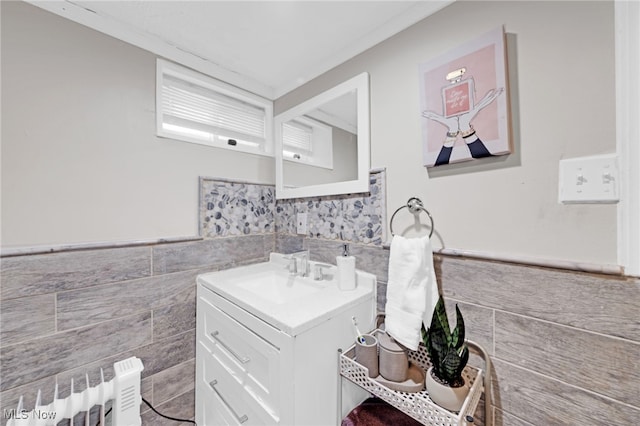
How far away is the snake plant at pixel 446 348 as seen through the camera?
0.73 meters

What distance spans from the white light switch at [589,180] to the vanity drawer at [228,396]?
45.3 inches

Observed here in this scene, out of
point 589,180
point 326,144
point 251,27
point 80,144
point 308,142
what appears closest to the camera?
point 589,180

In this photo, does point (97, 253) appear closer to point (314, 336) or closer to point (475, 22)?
point (314, 336)

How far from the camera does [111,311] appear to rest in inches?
42.2

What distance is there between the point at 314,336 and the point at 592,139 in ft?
3.35

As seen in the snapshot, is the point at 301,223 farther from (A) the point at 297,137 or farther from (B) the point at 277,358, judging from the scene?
(B) the point at 277,358

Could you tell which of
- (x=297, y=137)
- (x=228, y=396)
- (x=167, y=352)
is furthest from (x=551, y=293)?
(x=167, y=352)

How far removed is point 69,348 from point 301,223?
3.84 feet

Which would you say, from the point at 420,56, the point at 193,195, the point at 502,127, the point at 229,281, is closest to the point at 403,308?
the point at 502,127

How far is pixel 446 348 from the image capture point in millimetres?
763

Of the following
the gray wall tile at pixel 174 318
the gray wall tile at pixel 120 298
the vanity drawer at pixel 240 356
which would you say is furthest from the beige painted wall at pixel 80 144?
the vanity drawer at pixel 240 356

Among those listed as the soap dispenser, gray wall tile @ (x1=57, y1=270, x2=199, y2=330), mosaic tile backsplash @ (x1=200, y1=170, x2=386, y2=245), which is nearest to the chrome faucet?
mosaic tile backsplash @ (x1=200, y1=170, x2=386, y2=245)

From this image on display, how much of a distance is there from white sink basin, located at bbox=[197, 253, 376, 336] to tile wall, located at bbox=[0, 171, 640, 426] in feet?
0.29

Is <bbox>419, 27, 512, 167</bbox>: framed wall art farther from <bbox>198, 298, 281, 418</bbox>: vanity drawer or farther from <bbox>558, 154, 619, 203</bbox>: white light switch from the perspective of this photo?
<bbox>198, 298, 281, 418</bbox>: vanity drawer
